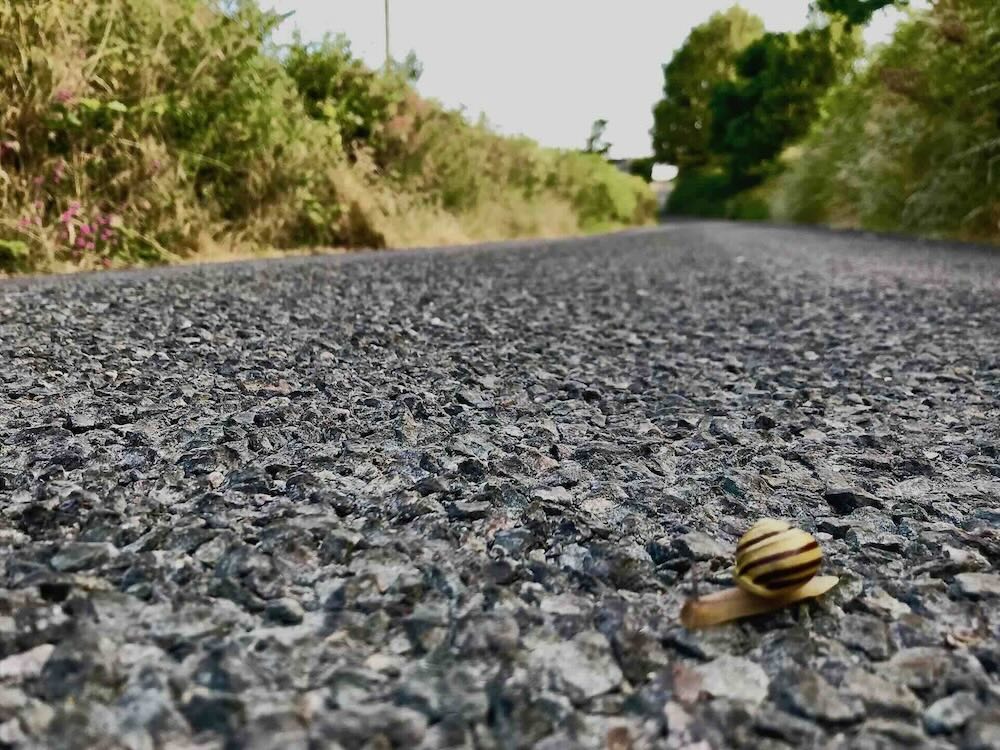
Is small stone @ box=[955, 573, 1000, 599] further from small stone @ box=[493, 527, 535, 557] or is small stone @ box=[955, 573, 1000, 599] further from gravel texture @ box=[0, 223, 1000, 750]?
small stone @ box=[493, 527, 535, 557]

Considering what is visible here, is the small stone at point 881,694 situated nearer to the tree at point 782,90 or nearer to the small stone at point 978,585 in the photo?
the small stone at point 978,585

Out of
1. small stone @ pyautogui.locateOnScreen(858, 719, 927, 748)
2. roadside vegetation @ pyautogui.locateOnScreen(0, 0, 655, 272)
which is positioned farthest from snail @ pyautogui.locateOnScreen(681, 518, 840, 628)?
roadside vegetation @ pyautogui.locateOnScreen(0, 0, 655, 272)

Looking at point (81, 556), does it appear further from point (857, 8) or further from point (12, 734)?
point (857, 8)

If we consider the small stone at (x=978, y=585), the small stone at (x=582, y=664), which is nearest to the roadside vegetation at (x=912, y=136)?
the small stone at (x=978, y=585)

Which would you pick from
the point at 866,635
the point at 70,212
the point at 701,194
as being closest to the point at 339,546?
the point at 866,635

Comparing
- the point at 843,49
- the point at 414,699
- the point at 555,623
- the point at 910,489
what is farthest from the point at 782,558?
the point at 843,49

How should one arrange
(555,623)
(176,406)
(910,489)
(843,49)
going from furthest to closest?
(843,49) → (176,406) → (910,489) → (555,623)

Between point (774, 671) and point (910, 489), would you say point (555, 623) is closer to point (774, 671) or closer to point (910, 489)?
point (774, 671)
